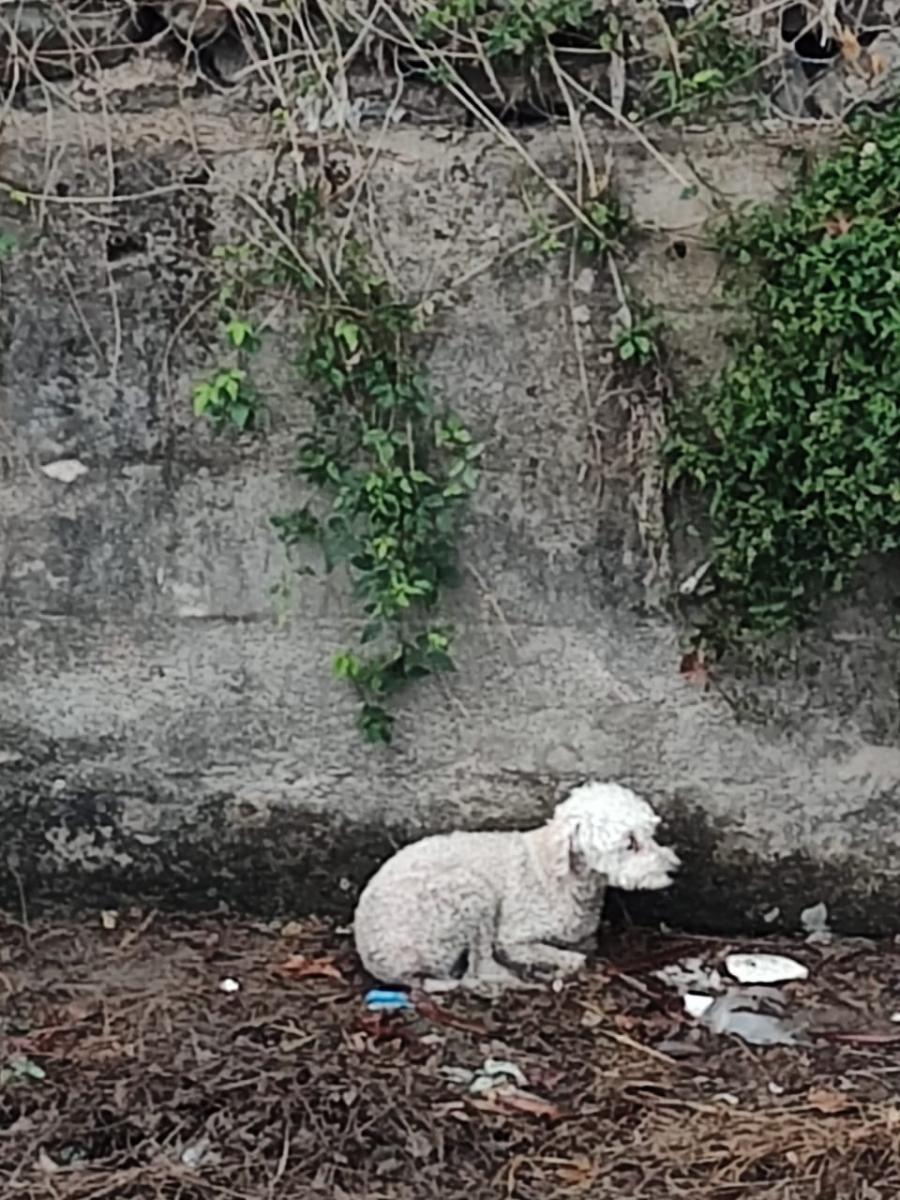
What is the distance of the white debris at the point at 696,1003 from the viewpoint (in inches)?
134

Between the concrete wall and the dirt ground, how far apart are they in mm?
199

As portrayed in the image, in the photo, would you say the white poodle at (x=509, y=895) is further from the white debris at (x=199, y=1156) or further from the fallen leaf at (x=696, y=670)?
the white debris at (x=199, y=1156)

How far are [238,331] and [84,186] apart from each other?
45 centimetres

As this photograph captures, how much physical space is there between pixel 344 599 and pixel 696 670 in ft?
2.43

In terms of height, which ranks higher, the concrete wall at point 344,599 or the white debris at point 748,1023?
the concrete wall at point 344,599

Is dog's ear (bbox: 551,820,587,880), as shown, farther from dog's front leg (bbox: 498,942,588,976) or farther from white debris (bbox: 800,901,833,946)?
white debris (bbox: 800,901,833,946)

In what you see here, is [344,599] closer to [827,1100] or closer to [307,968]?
[307,968]

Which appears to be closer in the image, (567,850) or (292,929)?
(567,850)

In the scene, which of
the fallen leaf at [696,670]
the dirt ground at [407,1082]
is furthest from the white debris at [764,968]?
the fallen leaf at [696,670]

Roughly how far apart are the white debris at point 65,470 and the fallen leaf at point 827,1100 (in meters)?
1.90

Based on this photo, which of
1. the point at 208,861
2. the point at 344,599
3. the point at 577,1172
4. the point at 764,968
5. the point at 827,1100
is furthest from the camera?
the point at 208,861

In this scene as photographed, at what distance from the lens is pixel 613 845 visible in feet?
11.3

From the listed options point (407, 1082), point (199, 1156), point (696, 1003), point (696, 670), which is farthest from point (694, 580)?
point (199, 1156)

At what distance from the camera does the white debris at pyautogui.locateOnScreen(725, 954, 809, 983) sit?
3.55 meters
